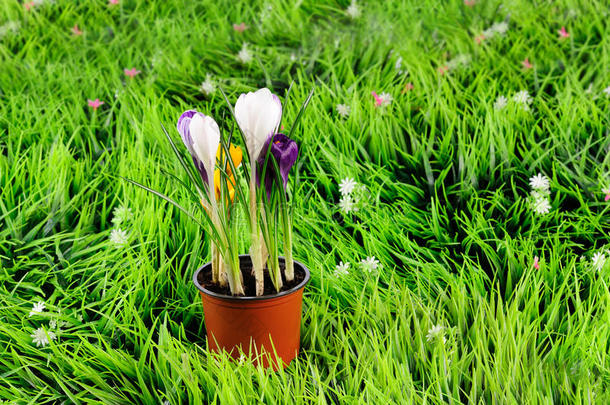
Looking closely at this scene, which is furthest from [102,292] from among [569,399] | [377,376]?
[569,399]

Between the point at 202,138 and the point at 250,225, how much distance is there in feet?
0.82

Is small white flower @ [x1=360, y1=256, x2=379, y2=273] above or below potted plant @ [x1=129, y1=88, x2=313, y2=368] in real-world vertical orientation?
below

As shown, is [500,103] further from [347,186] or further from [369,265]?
[369,265]

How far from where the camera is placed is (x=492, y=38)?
301cm

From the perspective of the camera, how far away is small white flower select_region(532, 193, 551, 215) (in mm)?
2031

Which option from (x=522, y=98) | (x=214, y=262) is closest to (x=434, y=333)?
(x=214, y=262)

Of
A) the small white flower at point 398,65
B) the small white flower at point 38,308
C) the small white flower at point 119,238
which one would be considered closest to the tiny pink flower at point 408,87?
the small white flower at point 398,65

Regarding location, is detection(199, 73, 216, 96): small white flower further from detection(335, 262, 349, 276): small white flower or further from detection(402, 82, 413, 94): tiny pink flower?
detection(335, 262, 349, 276): small white flower

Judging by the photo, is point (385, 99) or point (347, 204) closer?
Answer: point (347, 204)

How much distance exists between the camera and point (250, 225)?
1.53m

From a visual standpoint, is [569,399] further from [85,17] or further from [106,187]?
[85,17]

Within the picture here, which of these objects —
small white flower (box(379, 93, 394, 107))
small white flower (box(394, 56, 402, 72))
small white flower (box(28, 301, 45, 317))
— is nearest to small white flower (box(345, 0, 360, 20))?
small white flower (box(394, 56, 402, 72))

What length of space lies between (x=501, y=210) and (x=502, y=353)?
2.41 feet

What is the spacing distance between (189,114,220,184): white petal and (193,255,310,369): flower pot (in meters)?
0.32
